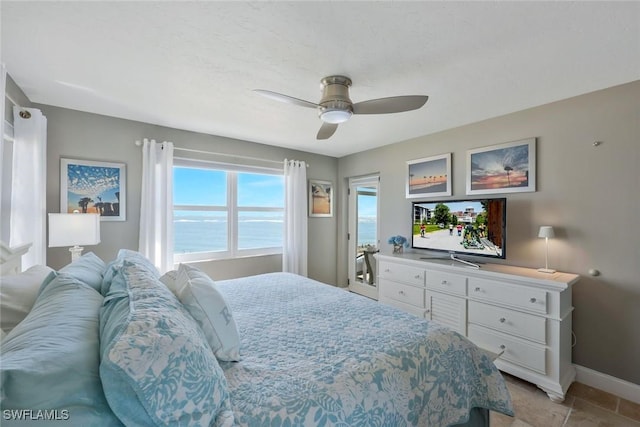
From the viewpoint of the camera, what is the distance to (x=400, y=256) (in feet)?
10.9

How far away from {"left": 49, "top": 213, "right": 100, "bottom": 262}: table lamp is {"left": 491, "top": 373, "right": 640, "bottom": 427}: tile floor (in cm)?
354

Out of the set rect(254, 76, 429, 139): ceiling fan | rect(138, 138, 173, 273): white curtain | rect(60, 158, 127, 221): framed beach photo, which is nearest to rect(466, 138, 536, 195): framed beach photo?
rect(254, 76, 429, 139): ceiling fan

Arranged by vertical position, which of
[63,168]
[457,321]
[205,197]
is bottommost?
[457,321]

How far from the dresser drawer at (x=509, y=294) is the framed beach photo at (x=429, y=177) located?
1.22 metres

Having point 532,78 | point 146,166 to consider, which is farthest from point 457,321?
point 146,166

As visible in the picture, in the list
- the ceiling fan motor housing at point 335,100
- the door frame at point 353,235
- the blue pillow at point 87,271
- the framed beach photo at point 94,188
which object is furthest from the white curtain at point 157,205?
the door frame at point 353,235

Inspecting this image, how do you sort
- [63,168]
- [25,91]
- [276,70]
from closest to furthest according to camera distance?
[276,70] → [25,91] → [63,168]

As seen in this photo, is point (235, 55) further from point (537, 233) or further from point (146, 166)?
point (537, 233)

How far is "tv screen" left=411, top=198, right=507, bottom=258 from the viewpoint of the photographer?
104 inches

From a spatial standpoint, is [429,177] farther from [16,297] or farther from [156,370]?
[16,297]

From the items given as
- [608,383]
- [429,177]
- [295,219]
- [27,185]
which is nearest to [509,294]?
[608,383]

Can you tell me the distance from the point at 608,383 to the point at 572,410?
0.52 m

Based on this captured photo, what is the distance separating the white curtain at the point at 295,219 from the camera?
4152mm

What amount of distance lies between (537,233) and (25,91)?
16.2 feet
